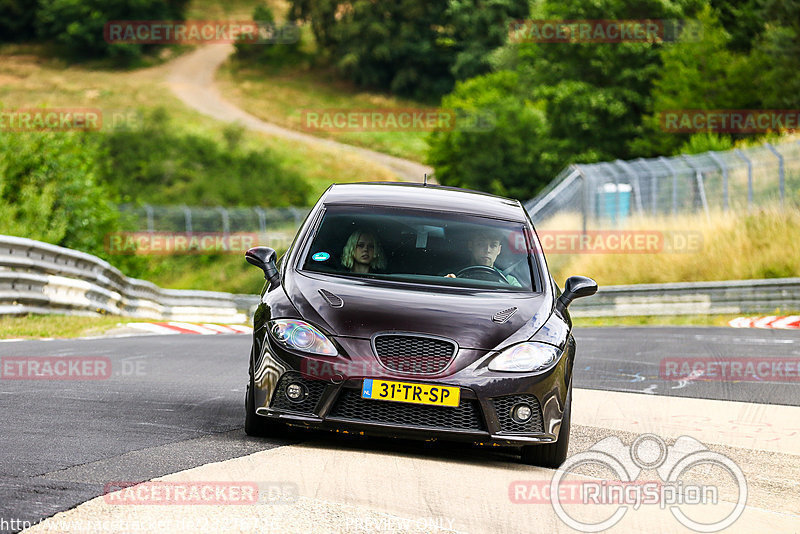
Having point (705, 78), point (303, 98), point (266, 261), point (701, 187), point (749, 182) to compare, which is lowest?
point (303, 98)

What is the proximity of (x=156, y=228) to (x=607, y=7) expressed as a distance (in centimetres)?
2487

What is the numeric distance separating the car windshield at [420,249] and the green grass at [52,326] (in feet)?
27.6

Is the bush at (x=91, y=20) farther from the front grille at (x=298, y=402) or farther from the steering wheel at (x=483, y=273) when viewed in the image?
the front grille at (x=298, y=402)

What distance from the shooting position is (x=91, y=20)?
→ 111 m

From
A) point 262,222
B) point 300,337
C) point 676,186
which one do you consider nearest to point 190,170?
point 262,222

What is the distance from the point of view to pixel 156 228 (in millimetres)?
46688

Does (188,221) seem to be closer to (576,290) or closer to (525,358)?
(576,290)

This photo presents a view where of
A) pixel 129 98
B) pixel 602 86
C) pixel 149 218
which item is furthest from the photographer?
pixel 129 98

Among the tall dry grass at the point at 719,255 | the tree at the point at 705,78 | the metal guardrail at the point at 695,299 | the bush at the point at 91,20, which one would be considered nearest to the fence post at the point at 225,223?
the tree at the point at 705,78

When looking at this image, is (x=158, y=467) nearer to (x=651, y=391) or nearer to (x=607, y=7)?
(x=651, y=391)

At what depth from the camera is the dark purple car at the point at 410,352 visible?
7086mm

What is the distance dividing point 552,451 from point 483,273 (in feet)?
Answer: 4.27

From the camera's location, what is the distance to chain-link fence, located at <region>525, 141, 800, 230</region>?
2812 cm

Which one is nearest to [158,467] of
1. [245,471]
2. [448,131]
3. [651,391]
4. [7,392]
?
[245,471]
